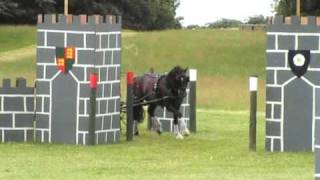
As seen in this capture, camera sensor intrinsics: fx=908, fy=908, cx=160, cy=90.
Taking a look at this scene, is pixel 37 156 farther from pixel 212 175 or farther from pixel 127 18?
pixel 127 18

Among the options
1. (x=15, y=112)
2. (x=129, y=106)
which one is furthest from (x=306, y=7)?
→ (x=15, y=112)

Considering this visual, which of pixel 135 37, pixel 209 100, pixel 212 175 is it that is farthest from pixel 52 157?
pixel 135 37

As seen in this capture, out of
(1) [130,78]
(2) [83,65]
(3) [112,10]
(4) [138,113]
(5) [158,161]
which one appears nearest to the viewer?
(5) [158,161]

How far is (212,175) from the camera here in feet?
41.0

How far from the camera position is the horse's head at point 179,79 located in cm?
1830

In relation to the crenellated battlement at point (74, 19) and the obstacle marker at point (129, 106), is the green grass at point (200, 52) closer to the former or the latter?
the obstacle marker at point (129, 106)

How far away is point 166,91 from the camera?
18625 millimetres

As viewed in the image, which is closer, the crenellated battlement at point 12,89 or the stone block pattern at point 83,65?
the stone block pattern at point 83,65

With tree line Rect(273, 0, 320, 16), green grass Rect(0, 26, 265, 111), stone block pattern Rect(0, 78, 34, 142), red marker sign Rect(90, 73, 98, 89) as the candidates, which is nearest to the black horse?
red marker sign Rect(90, 73, 98, 89)

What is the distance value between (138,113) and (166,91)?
4.09ft

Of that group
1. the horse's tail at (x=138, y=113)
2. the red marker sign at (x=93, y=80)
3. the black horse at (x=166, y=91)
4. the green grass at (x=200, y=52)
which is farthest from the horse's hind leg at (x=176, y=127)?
the green grass at (x=200, y=52)

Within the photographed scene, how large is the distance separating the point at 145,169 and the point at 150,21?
85867 mm

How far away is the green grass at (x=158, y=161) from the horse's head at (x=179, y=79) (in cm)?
105

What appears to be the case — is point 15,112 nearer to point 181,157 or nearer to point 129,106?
point 129,106
